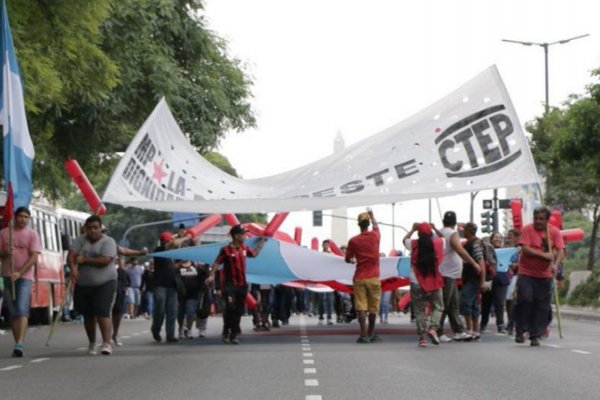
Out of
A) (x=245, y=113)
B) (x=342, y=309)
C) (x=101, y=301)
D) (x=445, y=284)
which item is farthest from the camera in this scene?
(x=245, y=113)

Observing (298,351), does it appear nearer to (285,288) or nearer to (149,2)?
(285,288)

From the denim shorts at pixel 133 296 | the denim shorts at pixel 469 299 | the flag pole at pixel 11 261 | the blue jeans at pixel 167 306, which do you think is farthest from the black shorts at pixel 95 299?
the denim shorts at pixel 133 296

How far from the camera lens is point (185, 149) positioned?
21.4 m

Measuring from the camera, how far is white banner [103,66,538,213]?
19.7 meters

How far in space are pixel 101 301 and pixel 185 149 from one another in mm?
3119

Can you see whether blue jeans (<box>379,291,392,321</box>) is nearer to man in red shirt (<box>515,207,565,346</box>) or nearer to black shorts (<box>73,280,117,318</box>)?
man in red shirt (<box>515,207,565,346</box>)

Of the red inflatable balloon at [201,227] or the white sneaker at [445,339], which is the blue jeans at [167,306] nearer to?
the red inflatable balloon at [201,227]

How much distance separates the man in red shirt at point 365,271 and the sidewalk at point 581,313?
15.3 meters

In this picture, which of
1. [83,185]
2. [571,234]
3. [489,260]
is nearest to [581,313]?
[571,234]

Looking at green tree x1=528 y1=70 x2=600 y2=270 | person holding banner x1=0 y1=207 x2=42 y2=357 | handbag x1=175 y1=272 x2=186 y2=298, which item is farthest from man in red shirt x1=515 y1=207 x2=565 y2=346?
green tree x1=528 y1=70 x2=600 y2=270

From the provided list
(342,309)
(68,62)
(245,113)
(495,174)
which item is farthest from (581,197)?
(495,174)

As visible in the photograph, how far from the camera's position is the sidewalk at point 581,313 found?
37344 millimetres

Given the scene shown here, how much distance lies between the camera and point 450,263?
22.0 metres

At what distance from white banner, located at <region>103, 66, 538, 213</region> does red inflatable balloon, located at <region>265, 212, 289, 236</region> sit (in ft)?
10.4
